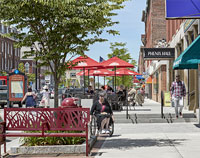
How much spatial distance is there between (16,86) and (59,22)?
2087 centimetres

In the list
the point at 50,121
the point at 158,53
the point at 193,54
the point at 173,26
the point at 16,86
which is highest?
the point at 173,26

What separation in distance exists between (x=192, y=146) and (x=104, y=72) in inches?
772

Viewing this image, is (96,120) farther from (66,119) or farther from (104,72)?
(104,72)

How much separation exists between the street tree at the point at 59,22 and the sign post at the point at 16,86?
19.5 m

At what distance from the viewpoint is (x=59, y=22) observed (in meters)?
10.4

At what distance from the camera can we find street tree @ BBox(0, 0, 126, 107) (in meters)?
10.1

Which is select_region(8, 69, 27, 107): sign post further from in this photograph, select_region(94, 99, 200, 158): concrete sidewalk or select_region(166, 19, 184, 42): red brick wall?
select_region(94, 99, 200, 158): concrete sidewalk

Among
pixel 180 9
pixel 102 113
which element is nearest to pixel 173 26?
pixel 180 9

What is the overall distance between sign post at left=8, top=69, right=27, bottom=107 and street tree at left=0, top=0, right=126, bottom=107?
766 inches

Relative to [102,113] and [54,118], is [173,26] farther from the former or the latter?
[54,118]

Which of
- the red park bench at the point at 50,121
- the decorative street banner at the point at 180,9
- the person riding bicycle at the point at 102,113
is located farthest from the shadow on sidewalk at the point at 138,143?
the decorative street banner at the point at 180,9

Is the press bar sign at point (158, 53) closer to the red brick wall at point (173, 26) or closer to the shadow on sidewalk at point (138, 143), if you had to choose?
the red brick wall at point (173, 26)

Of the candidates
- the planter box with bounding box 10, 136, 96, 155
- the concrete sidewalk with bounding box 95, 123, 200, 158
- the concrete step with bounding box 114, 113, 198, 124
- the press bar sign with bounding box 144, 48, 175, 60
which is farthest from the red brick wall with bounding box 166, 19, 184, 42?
the planter box with bounding box 10, 136, 96, 155

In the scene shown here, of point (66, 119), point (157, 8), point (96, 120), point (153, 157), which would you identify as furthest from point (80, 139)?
point (157, 8)
